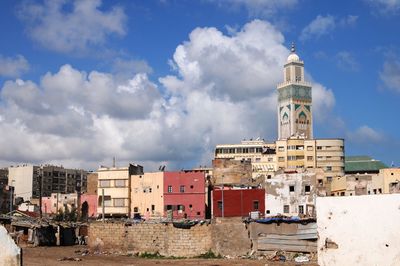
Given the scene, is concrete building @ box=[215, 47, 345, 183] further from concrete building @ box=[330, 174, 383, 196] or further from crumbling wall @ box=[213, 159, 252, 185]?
concrete building @ box=[330, 174, 383, 196]

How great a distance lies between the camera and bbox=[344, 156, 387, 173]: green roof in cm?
10793

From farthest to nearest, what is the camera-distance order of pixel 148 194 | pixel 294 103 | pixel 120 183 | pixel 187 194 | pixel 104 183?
pixel 294 103 < pixel 104 183 < pixel 120 183 < pixel 148 194 < pixel 187 194

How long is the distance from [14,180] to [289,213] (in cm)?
7114

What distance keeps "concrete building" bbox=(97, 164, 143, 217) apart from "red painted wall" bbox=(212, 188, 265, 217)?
17.9m

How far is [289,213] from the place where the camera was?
54.6 m

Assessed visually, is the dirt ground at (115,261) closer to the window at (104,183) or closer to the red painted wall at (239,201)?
the red painted wall at (239,201)

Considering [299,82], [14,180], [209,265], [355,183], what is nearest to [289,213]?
[355,183]

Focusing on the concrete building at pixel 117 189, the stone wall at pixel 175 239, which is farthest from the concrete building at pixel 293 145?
the stone wall at pixel 175 239

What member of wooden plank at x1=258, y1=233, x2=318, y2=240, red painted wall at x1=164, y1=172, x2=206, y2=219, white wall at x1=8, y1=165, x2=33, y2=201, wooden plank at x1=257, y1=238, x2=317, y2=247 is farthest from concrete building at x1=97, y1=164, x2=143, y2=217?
white wall at x1=8, y1=165, x2=33, y2=201

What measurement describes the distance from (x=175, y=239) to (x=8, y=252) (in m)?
30.7

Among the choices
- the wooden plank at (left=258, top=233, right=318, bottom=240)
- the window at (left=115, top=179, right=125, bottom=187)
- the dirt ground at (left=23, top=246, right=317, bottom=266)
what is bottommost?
the dirt ground at (left=23, top=246, right=317, bottom=266)

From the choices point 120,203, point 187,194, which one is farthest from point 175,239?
point 120,203

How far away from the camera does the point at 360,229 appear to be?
1695cm

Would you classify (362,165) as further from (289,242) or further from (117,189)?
(289,242)
